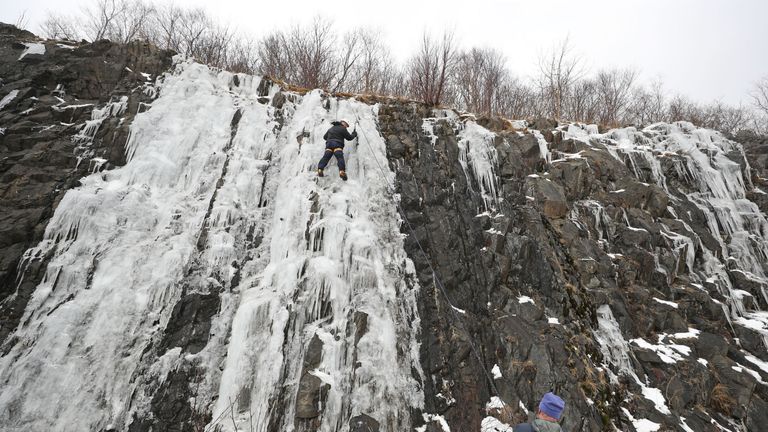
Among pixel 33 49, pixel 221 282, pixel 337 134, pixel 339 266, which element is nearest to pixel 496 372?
pixel 339 266

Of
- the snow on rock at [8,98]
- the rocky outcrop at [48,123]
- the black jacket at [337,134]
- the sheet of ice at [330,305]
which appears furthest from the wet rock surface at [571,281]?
the snow on rock at [8,98]

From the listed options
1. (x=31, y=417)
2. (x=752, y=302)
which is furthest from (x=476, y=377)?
(x=752, y=302)

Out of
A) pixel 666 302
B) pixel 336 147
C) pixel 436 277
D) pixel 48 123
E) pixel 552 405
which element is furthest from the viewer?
pixel 336 147

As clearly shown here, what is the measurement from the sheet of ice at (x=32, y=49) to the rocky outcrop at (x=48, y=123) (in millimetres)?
17

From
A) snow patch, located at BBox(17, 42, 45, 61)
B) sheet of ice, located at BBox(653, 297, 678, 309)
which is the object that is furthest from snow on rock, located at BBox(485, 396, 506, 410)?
snow patch, located at BBox(17, 42, 45, 61)

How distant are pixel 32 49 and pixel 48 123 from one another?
2531 millimetres

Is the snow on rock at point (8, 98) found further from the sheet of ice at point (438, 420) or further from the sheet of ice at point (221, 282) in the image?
the sheet of ice at point (438, 420)

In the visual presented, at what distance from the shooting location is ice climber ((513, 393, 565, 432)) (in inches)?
109

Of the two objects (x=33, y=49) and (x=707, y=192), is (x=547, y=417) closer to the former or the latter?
(x=707, y=192)

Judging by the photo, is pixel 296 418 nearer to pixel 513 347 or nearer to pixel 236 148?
pixel 513 347

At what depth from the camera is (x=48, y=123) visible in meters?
6.65

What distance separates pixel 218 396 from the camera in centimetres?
463

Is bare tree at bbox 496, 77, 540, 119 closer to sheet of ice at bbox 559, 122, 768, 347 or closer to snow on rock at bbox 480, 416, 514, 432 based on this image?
sheet of ice at bbox 559, 122, 768, 347

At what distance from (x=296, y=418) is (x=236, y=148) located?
576cm
